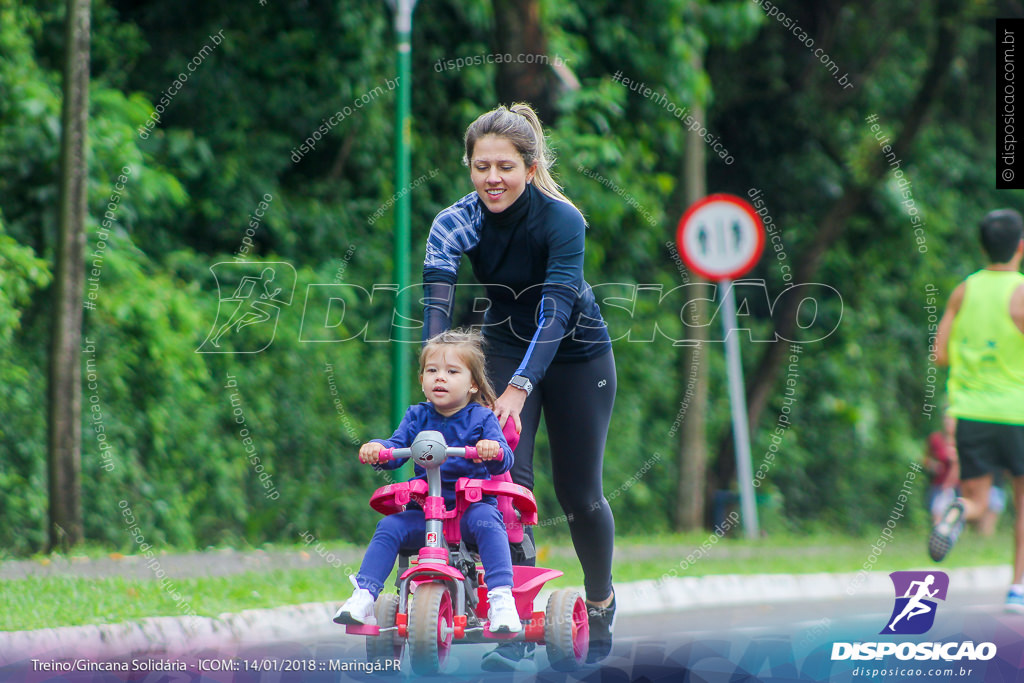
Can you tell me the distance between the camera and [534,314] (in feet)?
16.8

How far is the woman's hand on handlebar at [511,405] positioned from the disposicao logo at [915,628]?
1940mm

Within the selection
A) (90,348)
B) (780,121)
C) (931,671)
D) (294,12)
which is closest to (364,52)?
(294,12)

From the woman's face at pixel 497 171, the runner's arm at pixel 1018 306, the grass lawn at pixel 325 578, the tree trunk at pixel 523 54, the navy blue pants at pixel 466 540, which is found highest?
the tree trunk at pixel 523 54

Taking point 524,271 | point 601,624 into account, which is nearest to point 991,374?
Result: point 601,624

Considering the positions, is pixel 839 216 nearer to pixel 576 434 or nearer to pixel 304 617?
pixel 304 617

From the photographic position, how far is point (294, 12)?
1117 cm

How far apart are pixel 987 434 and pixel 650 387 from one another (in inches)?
239

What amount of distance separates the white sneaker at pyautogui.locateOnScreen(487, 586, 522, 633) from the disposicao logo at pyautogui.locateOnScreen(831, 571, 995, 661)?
1.87 m

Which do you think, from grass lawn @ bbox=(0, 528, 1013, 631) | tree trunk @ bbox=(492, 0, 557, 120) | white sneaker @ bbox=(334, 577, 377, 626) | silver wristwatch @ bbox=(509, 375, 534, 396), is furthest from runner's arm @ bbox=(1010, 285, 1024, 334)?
tree trunk @ bbox=(492, 0, 557, 120)

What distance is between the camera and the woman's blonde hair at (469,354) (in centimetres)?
465

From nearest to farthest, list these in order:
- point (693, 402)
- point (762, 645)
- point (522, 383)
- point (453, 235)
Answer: point (522, 383)
point (453, 235)
point (762, 645)
point (693, 402)

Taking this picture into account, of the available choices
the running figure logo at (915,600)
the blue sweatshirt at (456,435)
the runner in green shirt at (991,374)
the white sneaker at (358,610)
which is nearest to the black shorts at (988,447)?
the runner in green shirt at (991,374)

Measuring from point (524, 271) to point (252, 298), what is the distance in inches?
223

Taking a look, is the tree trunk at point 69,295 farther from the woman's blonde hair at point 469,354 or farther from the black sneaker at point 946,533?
the black sneaker at point 946,533
